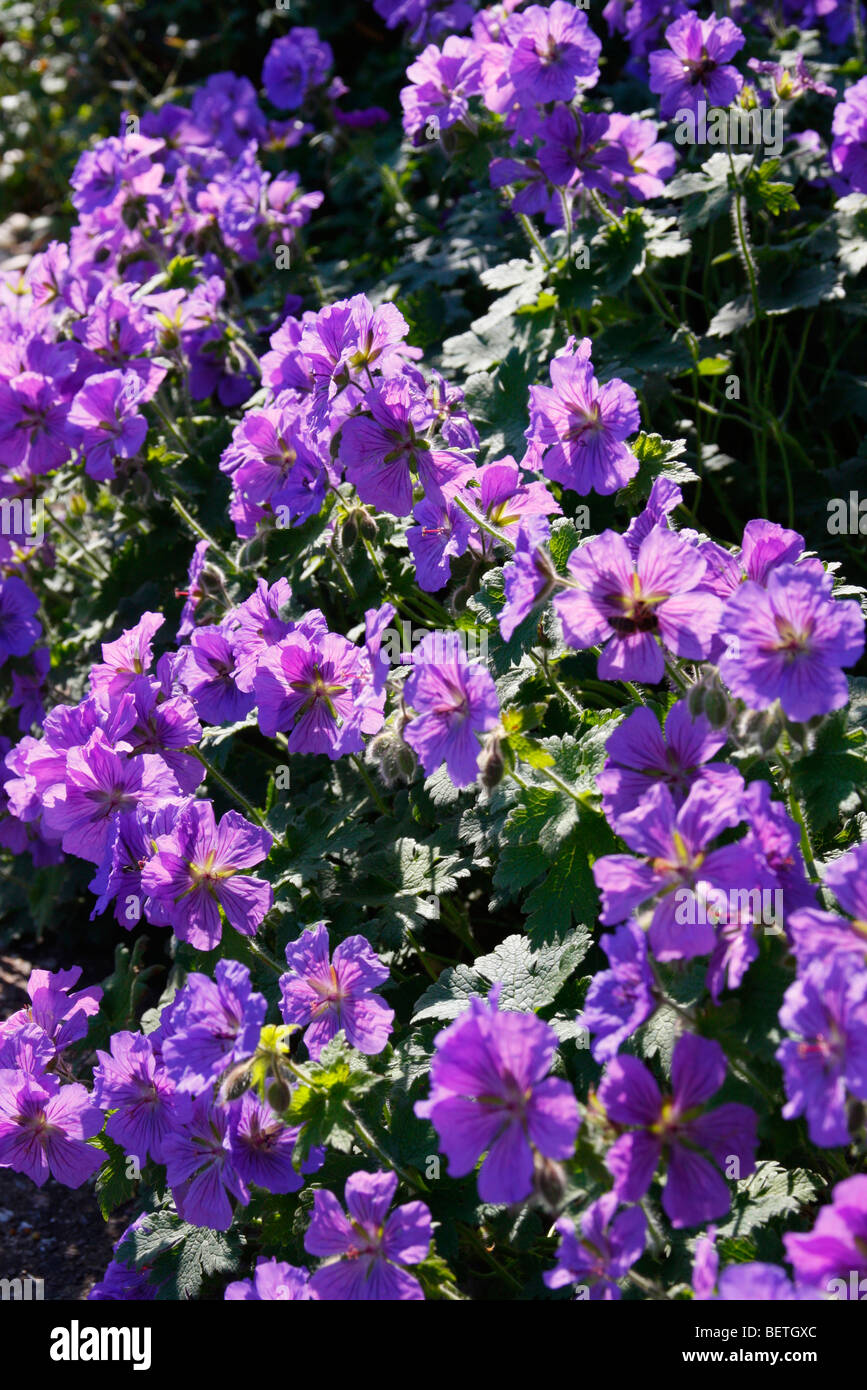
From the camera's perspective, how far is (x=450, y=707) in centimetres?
177

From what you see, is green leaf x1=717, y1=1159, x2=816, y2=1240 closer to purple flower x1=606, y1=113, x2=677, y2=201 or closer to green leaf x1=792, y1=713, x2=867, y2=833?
green leaf x1=792, y1=713, x2=867, y2=833

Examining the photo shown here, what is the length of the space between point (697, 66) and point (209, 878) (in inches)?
79.6

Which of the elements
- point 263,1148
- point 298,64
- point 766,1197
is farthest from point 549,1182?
point 298,64

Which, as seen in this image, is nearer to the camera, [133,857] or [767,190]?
[133,857]

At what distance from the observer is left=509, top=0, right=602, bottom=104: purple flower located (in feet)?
8.78

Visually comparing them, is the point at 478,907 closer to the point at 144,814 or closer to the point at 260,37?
the point at 144,814

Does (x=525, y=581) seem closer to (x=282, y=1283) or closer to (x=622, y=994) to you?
(x=622, y=994)

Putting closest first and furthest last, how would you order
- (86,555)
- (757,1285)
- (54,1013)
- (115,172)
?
(757,1285)
(54,1013)
(86,555)
(115,172)

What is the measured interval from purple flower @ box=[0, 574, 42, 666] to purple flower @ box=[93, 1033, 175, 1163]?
1410 millimetres

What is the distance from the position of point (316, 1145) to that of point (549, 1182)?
424mm

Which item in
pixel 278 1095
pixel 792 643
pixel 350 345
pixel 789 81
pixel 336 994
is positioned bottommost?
pixel 278 1095

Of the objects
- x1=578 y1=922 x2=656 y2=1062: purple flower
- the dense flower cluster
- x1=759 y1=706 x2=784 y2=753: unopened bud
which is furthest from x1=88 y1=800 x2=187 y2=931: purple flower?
x1=759 y1=706 x2=784 y2=753: unopened bud

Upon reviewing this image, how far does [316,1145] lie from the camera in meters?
1.75

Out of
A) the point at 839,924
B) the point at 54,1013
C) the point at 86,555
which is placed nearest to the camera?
the point at 839,924
